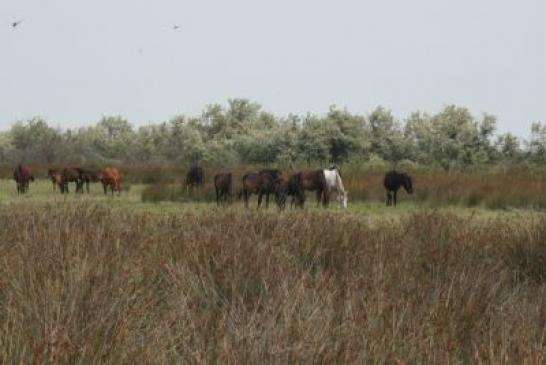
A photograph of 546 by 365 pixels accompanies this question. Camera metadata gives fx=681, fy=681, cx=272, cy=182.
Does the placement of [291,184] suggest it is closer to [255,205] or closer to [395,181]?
[255,205]

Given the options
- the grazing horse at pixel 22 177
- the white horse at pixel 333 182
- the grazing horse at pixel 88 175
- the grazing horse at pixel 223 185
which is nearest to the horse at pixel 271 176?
the grazing horse at pixel 223 185

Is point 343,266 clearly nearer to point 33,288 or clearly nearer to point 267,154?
point 33,288

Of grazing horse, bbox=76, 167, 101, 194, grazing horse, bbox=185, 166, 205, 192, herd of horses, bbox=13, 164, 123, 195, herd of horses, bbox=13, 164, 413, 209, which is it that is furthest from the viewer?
grazing horse, bbox=76, 167, 101, 194

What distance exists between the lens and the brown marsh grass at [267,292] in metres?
3.12

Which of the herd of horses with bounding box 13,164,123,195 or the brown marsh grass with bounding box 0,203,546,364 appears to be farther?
the herd of horses with bounding box 13,164,123,195

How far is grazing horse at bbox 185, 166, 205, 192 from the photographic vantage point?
22.7m

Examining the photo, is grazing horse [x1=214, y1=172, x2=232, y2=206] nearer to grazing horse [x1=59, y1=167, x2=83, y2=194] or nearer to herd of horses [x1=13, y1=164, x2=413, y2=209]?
herd of horses [x1=13, y1=164, x2=413, y2=209]

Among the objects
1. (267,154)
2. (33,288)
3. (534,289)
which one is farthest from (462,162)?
(33,288)

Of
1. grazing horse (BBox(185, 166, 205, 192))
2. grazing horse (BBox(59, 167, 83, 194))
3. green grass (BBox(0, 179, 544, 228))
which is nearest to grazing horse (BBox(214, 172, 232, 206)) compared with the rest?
green grass (BBox(0, 179, 544, 228))

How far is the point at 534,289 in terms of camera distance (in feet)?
20.0

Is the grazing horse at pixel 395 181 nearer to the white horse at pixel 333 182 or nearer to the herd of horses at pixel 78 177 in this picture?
the white horse at pixel 333 182

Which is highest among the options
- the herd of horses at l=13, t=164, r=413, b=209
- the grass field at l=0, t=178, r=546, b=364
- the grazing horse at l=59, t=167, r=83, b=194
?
the grazing horse at l=59, t=167, r=83, b=194

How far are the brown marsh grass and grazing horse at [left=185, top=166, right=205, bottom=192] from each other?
13800 mm

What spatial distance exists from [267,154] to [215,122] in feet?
79.9
